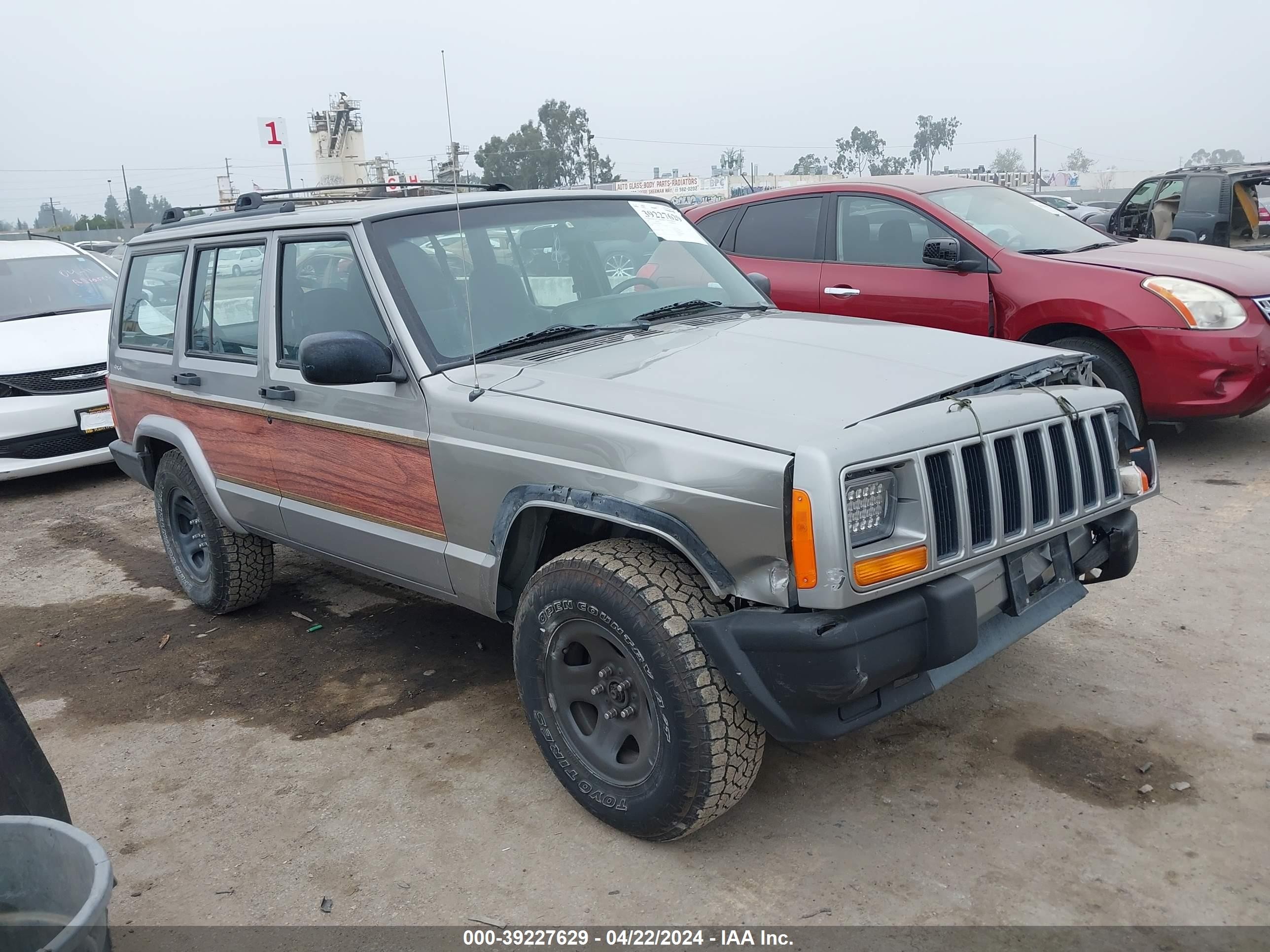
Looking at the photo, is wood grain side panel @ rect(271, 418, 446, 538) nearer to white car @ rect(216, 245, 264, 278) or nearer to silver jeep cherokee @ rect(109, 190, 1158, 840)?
silver jeep cherokee @ rect(109, 190, 1158, 840)

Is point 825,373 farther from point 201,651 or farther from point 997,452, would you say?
point 201,651

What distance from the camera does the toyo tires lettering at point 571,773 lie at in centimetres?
296

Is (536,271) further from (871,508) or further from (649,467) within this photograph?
(871,508)

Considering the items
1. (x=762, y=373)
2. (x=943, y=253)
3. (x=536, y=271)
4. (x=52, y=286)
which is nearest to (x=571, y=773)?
(x=762, y=373)

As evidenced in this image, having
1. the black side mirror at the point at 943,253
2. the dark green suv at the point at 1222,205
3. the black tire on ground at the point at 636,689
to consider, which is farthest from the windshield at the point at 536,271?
the dark green suv at the point at 1222,205

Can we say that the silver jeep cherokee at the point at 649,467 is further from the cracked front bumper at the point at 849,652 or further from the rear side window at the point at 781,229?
the rear side window at the point at 781,229

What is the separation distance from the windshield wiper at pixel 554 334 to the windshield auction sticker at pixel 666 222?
0.68 metres

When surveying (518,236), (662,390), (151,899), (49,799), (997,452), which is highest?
(518,236)

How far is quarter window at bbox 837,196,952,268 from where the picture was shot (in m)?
6.60

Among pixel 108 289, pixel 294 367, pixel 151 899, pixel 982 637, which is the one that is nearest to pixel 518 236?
pixel 294 367

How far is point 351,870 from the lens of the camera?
2.96 metres

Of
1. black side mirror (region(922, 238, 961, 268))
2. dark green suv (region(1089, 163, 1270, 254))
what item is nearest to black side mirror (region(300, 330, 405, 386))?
black side mirror (region(922, 238, 961, 268))

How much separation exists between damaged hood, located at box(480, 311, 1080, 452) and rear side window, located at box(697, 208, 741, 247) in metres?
3.88

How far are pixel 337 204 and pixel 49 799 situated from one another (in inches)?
106
